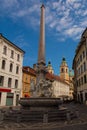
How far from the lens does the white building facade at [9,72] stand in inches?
1164

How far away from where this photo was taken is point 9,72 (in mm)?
31734

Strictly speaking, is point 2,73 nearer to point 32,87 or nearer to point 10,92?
point 10,92

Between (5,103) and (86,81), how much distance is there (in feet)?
56.2

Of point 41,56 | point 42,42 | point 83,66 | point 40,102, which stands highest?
point 83,66

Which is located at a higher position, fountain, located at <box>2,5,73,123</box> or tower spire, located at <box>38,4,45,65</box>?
tower spire, located at <box>38,4,45,65</box>

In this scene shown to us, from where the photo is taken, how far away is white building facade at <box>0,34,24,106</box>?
2958cm

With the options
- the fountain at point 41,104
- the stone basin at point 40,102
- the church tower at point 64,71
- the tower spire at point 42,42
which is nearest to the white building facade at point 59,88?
the church tower at point 64,71

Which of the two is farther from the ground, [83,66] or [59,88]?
[83,66]

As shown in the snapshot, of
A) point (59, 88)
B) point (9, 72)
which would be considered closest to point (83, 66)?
point (9, 72)

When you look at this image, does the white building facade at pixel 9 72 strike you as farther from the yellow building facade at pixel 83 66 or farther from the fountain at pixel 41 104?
the fountain at pixel 41 104

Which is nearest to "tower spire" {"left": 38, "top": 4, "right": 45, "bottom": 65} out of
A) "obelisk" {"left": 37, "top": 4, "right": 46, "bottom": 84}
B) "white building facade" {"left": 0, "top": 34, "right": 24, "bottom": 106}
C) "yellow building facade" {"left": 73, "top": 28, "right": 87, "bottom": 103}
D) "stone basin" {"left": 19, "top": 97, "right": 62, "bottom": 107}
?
"obelisk" {"left": 37, "top": 4, "right": 46, "bottom": 84}

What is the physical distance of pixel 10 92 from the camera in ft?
103

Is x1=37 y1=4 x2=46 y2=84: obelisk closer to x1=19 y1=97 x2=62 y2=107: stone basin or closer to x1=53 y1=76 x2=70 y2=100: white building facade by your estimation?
x1=19 y1=97 x2=62 y2=107: stone basin

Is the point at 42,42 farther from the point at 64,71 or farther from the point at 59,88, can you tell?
the point at 64,71
